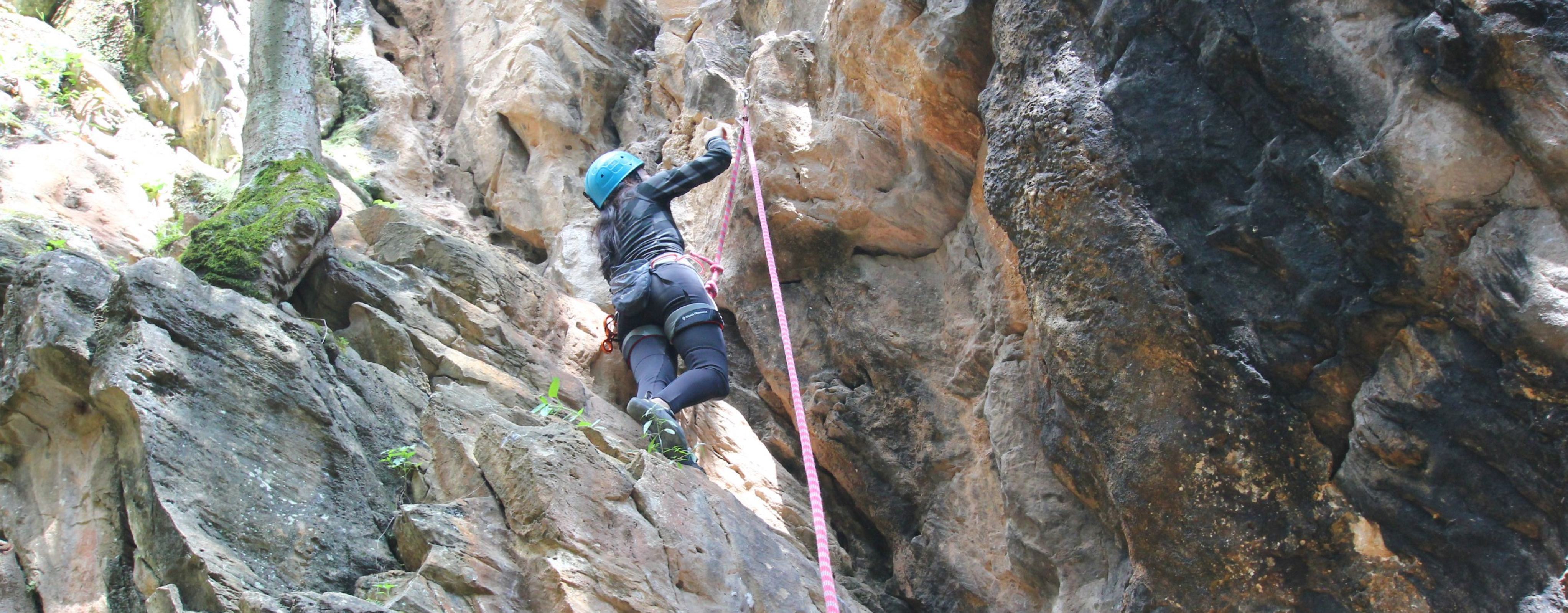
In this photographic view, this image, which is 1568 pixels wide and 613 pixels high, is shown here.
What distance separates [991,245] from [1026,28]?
1.27 meters

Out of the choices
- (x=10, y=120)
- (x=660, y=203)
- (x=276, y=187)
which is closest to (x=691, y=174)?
(x=660, y=203)

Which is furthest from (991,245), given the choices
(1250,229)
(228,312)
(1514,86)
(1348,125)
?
(228,312)

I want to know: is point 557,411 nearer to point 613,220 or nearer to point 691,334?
point 691,334

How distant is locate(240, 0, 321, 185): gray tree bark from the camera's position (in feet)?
21.8

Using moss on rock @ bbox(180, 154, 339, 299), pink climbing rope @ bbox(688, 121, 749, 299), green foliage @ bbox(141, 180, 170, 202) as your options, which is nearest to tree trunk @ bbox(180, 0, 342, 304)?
moss on rock @ bbox(180, 154, 339, 299)

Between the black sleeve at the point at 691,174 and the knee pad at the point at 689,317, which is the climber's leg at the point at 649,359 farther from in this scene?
the black sleeve at the point at 691,174

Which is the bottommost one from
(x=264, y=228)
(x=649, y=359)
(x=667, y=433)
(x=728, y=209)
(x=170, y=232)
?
(x=170, y=232)

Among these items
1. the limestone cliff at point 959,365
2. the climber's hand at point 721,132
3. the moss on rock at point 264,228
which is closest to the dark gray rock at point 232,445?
the limestone cliff at point 959,365

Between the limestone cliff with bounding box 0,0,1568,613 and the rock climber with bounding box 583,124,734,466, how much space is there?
0.35 metres

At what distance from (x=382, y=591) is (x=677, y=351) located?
2699mm

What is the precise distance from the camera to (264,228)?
5.54 meters

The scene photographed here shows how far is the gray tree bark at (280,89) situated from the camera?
21.8 ft

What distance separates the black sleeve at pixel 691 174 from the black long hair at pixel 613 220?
0.11 meters

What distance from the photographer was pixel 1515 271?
12.1 ft
